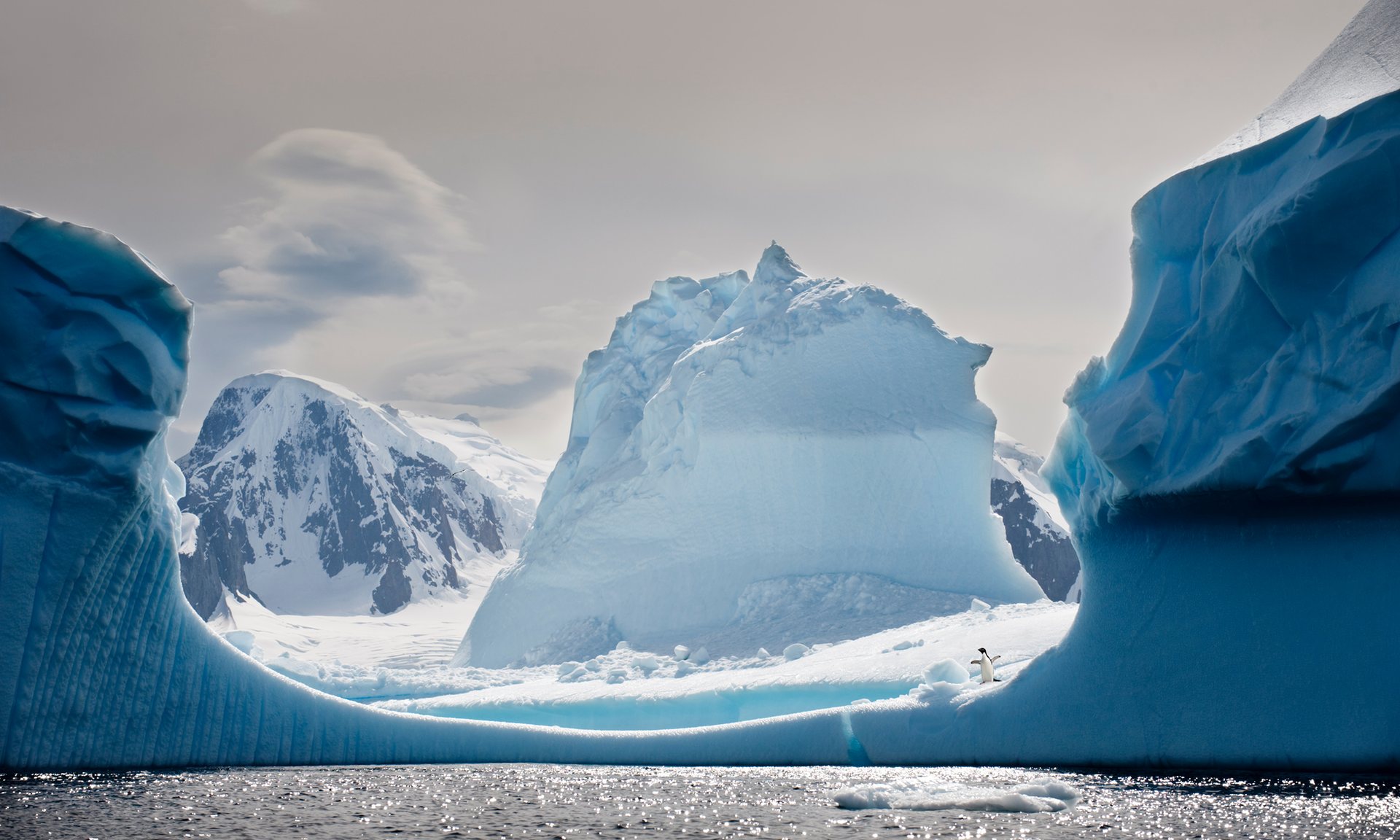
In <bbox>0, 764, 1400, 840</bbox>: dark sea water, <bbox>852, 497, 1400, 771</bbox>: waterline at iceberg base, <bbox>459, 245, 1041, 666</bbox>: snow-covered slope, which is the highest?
<bbox>459, 245, 1041, 666</bbox>: snow-covered slope

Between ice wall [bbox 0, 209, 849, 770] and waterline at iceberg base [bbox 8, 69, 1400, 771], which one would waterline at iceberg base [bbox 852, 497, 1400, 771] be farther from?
ice wall [bbox 0, 209, 849, 770]

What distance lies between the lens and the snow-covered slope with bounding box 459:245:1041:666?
79.0ft

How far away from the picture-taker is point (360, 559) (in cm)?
7831

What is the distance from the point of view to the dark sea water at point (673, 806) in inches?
332

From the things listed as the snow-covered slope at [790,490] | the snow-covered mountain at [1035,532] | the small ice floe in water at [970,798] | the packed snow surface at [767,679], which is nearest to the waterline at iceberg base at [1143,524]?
the packed snow surface at [767,679]

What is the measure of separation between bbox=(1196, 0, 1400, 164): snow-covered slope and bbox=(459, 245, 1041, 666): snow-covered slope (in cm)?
1225

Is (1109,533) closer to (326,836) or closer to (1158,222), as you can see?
(1158,222)

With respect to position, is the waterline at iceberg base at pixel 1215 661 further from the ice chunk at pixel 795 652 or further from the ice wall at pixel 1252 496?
the ice chunk at pixel 795 652

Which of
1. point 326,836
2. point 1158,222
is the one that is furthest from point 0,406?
point 1158,222

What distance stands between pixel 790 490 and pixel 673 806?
14.8 m

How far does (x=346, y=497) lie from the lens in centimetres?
8375

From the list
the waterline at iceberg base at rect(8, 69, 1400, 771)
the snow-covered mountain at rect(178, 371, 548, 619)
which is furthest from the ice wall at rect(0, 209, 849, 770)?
the snow-covered mountain at rect(178, 371, 548, 619)

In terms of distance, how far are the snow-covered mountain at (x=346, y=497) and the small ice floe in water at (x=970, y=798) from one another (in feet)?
208

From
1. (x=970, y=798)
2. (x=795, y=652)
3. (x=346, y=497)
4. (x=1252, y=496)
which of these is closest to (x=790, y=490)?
(x=795, y=652)
